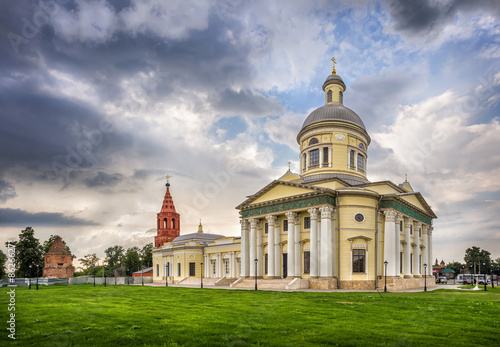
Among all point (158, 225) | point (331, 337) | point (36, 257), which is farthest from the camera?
point (158, 225)

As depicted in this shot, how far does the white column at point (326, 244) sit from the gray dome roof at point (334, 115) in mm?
13429

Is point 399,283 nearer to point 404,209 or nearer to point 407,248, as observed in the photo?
point 407,248

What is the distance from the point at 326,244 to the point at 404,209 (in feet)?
33.8

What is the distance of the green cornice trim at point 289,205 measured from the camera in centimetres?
3588

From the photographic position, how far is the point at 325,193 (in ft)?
117

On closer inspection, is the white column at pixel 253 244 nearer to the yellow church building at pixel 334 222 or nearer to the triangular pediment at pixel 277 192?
the yellow church building at pixel 334 222

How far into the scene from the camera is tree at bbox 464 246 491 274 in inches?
3849

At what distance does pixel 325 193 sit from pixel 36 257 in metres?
57.4

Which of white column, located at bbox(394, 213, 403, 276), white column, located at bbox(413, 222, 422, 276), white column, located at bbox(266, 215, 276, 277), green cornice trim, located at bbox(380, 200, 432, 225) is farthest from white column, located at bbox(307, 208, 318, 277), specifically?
white column, located at bbox(413, 222, 422, 276)

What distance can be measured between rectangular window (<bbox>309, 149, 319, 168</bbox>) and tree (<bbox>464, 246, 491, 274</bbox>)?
7537 centimetres

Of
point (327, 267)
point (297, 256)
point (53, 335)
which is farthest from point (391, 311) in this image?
point (297, 256)

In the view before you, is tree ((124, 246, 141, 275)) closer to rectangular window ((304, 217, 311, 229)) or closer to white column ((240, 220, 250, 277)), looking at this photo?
white column ((240, 220, 250, 277))

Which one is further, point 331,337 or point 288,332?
point 288,332

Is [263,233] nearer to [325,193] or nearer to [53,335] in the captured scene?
[325,193]
